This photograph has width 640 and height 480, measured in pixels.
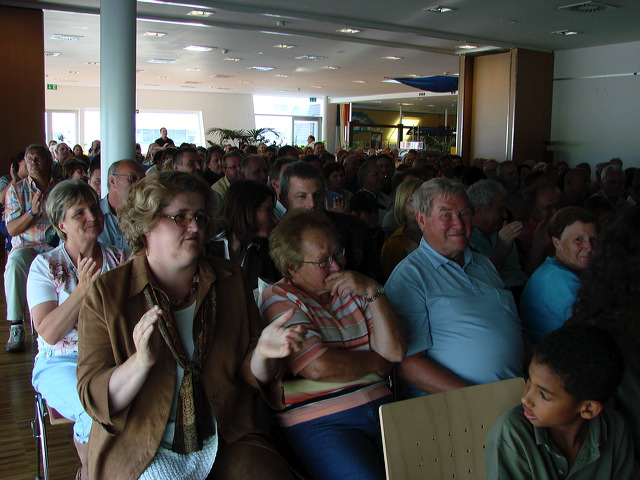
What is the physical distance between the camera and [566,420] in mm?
1488

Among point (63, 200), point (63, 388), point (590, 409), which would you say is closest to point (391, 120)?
point (63, 200)

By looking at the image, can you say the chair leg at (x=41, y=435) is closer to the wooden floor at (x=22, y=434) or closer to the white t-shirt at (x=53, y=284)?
the wooden floor at (x=22, y=434)

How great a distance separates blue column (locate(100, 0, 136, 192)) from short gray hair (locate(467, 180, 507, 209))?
10.2 ft

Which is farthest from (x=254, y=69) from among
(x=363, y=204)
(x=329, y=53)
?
(x=363, y=204)

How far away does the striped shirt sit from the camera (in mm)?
2033

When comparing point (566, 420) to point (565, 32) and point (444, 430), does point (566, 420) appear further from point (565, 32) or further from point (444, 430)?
point (565, 32)

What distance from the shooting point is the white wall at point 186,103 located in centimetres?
2242

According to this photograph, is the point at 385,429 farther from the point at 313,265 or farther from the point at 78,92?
the point at 78,92

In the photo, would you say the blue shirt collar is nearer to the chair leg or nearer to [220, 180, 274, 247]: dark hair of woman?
[220, 180, 274, 247]: dark hair of woman

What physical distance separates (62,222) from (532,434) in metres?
2.13

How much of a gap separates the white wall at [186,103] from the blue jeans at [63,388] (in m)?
22.4

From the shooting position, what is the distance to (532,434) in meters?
1.52

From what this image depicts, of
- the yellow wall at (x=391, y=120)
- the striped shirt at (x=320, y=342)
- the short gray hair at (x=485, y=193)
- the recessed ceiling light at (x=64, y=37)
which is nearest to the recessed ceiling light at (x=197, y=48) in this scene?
the recessed ceiling light at (x=64, y=37)

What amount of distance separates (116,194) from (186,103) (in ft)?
70.3
